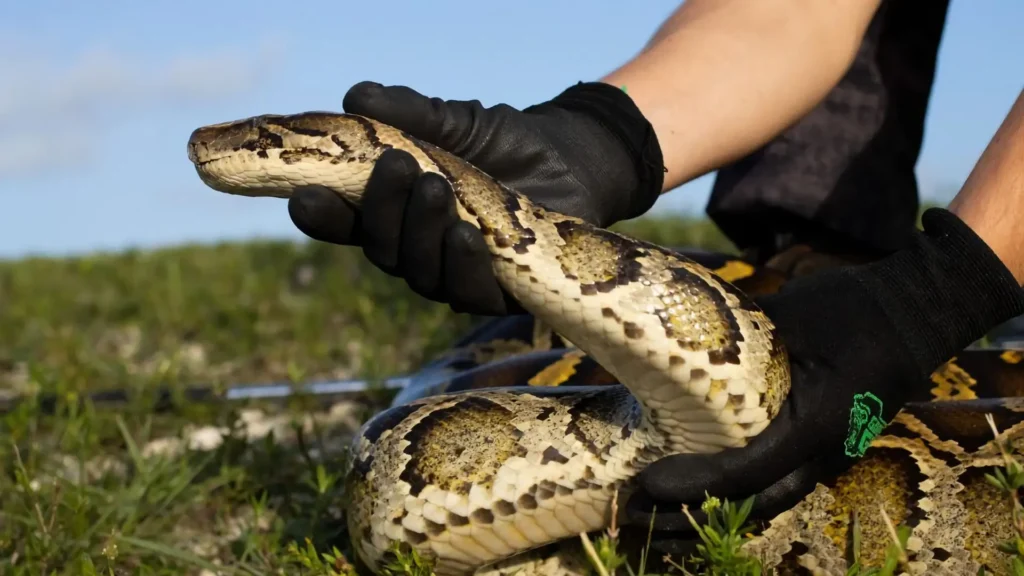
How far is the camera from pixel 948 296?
3.05 meters

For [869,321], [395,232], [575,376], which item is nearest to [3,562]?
[395,232]

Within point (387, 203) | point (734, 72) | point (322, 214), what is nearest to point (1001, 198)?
point (734, 72)

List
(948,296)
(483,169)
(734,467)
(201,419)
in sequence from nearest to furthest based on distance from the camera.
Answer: (734,467), (948,296), (483,169), (201,419)

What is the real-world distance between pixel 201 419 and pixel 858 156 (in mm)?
3666

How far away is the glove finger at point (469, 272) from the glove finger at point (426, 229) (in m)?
0.04

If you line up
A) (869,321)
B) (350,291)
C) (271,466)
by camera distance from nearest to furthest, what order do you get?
(869,321) → (271,466) → (350,291)

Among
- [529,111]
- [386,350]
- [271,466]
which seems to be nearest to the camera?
[529,111]

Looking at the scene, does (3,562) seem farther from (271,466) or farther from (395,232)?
(395,232)

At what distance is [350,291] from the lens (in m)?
8.72

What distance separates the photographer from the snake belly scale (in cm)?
277

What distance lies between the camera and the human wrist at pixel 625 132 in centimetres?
368

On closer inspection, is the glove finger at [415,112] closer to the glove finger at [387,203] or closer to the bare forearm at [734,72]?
the glove finger at [387,203]

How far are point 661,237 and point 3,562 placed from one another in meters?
7.78

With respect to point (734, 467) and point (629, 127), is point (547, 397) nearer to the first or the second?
point (734, 467)
